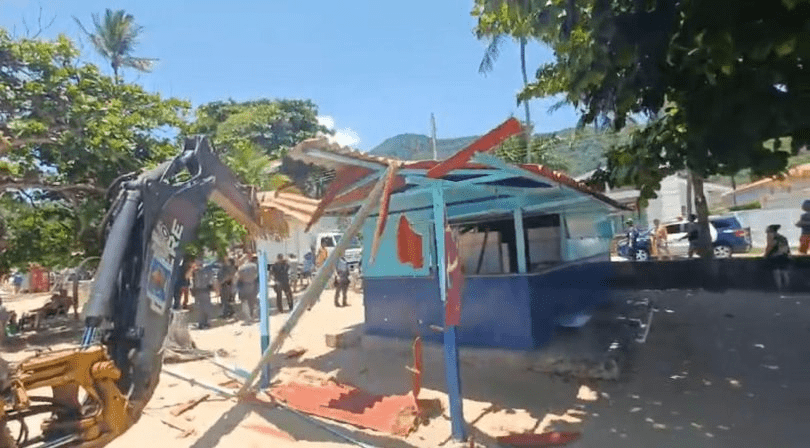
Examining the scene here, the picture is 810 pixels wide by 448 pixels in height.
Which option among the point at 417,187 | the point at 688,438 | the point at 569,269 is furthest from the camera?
the point at 569,269

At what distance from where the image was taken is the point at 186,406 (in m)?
7.14

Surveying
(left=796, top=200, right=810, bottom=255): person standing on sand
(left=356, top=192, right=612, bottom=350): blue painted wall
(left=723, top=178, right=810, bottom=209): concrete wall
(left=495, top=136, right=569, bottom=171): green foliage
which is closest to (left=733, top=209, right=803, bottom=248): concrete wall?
(left=723, top=178, right=810, bottom=209): concrete wall

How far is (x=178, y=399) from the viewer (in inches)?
300

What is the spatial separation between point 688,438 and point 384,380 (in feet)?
13.4

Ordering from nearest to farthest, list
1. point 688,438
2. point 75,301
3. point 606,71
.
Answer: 1. point 606,71
2. point 688,438
3. point 75,301

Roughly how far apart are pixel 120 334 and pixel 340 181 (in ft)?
11.9

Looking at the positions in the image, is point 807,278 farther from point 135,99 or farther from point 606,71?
point 135,99

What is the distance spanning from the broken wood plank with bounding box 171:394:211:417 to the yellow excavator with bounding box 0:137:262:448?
9.23 feet

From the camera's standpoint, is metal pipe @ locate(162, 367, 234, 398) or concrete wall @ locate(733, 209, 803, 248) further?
concrete wall @ locate(733, 209, 803, 248)

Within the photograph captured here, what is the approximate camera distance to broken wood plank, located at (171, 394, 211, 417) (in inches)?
274

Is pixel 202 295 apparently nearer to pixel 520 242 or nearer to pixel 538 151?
pixel 520 242

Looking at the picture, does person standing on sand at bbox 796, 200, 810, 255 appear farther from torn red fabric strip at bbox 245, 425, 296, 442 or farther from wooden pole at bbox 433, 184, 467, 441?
torn red fabric strip at bbox 245, 425, 296, 442

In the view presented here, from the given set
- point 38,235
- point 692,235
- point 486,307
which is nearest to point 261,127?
point 38,235

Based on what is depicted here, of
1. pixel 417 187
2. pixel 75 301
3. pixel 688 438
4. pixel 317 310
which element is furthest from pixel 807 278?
pixel 75 301
